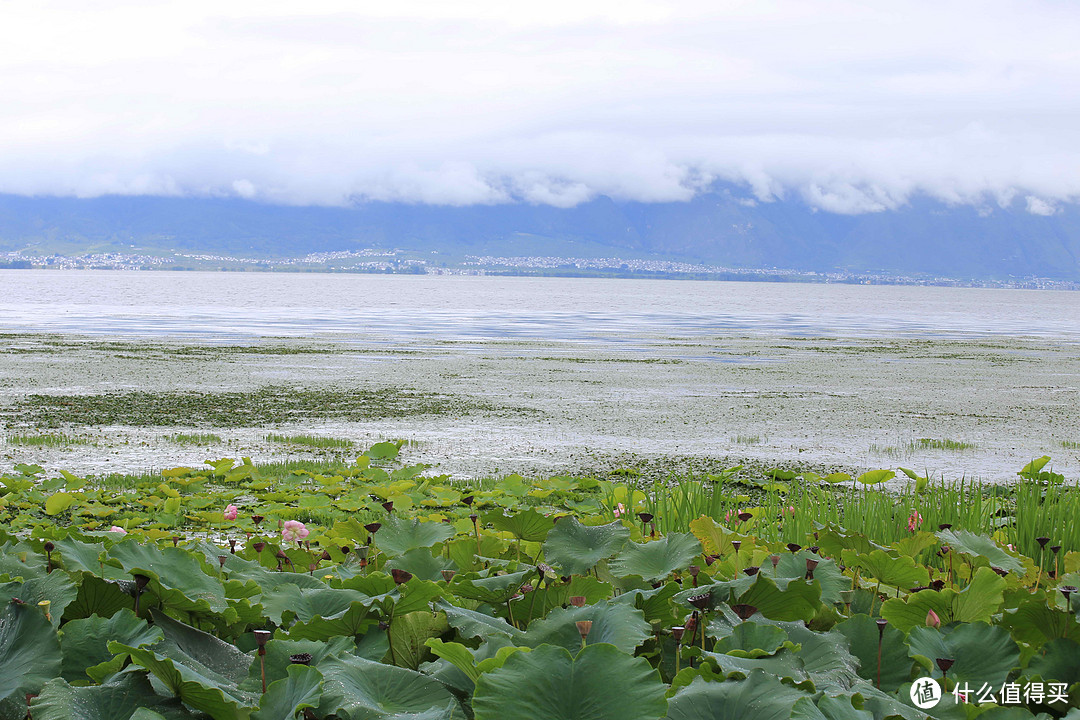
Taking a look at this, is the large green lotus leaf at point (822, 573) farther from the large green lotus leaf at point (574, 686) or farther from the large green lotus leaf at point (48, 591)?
the large green lotus leaf at point (48, 591)

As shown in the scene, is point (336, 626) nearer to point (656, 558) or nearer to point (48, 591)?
point (48, 591)

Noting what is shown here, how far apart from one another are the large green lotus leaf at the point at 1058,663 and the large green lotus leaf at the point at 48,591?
6.34ft

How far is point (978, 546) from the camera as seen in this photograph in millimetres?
3006

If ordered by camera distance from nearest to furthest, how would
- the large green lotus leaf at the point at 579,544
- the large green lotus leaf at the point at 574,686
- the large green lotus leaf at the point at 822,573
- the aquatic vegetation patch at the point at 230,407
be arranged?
the large green lotus leaf at the point at 574,686, the large green lotus leaf at the point at 822,573, the large green lotus leaf at the point at 579,544, the aquatic vegetation patch at the point at 230,407

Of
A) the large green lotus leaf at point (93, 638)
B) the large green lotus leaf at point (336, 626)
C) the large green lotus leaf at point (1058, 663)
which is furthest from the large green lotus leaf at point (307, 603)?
the large green lotus leaf at point (1058, 663)

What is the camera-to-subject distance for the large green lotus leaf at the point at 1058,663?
71.7 inches

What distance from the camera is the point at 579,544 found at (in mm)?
2535

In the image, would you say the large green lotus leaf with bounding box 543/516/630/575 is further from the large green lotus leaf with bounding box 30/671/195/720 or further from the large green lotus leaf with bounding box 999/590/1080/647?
the large green lotus leaf with bounding box 30/671/195/720

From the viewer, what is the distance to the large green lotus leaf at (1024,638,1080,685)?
1820 mm

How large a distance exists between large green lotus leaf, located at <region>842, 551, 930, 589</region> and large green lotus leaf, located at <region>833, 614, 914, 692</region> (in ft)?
1.81

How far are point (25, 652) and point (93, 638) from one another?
21 centimetres

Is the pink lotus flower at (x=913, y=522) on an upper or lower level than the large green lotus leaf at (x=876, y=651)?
lower

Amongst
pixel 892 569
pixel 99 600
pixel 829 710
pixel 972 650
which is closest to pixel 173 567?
pixel 99 600

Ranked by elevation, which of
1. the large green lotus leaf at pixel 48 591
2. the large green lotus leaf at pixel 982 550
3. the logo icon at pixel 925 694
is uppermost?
the large green lotus leaf at pixel 48 591
